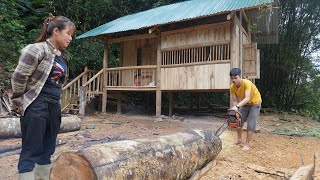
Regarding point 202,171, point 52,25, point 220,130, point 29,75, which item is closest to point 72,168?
point 29,75

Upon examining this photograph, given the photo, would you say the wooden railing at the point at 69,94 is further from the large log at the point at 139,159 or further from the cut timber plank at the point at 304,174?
the cut timber plank at the point at 304,174

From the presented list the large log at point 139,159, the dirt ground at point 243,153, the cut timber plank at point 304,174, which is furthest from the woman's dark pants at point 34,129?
the cut timber plank at point 304,174

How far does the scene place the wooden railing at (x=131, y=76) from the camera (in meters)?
11.1

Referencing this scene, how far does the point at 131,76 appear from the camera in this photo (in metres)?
11.2

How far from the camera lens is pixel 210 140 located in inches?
163

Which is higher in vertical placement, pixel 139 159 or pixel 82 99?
pixel 82 99

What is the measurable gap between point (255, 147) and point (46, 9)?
13.5 m

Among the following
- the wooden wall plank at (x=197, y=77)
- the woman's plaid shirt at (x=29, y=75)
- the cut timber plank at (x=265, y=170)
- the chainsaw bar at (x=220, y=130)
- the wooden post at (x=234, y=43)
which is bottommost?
the cut timber plank at (x=265, y=170)

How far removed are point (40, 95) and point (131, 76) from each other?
885 centimetres

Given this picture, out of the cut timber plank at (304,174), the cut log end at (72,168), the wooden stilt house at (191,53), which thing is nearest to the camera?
the cut log end at (72,168)

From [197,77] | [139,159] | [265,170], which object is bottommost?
[265,170]

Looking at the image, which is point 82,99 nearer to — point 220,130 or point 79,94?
point 79,94

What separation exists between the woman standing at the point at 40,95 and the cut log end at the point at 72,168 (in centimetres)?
22

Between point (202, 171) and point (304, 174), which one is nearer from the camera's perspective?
point (304, 174)
